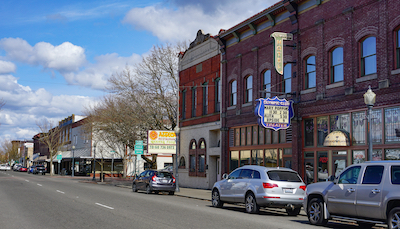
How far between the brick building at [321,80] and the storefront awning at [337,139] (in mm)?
98

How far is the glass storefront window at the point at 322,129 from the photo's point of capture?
2016cm

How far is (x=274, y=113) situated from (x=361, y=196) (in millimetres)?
10707

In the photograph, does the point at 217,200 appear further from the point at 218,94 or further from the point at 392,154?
the point at 218,94

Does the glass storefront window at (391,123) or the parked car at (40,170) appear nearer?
the glass storefront window at (391,123)

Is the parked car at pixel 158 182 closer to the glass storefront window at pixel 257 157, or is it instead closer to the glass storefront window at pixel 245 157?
the glass storefront window at pixel 245 157

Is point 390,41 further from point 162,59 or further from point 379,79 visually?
point 162,59

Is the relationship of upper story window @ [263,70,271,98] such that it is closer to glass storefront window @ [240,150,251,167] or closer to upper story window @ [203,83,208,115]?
glass storefront window @ [240,150,251,167]

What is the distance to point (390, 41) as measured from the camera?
17141mm

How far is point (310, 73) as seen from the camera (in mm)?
21516

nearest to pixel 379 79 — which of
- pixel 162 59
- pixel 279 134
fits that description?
pixel 279 134

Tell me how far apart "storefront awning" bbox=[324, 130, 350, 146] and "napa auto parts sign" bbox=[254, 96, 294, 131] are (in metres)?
2.59

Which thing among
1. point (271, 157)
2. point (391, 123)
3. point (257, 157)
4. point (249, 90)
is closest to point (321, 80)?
point (391, 123)

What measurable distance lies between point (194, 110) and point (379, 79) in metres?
18.2

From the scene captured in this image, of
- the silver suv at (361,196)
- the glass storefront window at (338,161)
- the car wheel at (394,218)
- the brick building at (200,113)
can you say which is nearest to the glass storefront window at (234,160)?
the brick building at (200,113)
